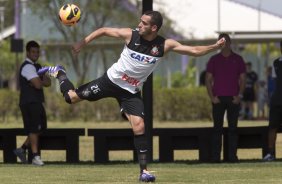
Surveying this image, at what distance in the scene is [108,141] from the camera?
1702 centimetres

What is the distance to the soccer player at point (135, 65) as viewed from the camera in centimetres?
1278

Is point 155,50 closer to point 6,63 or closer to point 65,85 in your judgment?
point 65,85

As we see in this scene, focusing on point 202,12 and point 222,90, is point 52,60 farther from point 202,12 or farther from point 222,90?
point 222,90

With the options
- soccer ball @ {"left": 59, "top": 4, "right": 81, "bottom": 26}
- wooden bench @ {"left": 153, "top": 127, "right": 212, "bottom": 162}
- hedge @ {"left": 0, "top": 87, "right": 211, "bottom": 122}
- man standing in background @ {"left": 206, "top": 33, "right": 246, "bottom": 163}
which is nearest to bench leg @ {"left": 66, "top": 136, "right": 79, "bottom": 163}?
wooden bench @ {"left": 153, "top": 127, "right": 212, "bottom": 162}

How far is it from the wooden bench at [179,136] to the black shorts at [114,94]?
12.6ft

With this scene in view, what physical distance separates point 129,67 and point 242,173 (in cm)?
254

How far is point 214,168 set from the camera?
1535 centimetres

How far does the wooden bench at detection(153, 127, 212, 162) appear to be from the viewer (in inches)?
665

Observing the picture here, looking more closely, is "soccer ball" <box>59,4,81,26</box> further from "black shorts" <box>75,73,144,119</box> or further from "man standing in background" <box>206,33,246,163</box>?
"man standing in background" <box>206,33,246,163</box>

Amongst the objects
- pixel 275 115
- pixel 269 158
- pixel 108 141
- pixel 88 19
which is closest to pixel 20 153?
pixel 108 141

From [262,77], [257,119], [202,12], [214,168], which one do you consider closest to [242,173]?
[214,168]

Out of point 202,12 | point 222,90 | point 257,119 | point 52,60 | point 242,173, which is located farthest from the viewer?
point 202,12

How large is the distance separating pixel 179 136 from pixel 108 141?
122cm

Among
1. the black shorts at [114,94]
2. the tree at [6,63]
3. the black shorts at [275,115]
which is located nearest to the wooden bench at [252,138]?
the black shorts at [275,115]
